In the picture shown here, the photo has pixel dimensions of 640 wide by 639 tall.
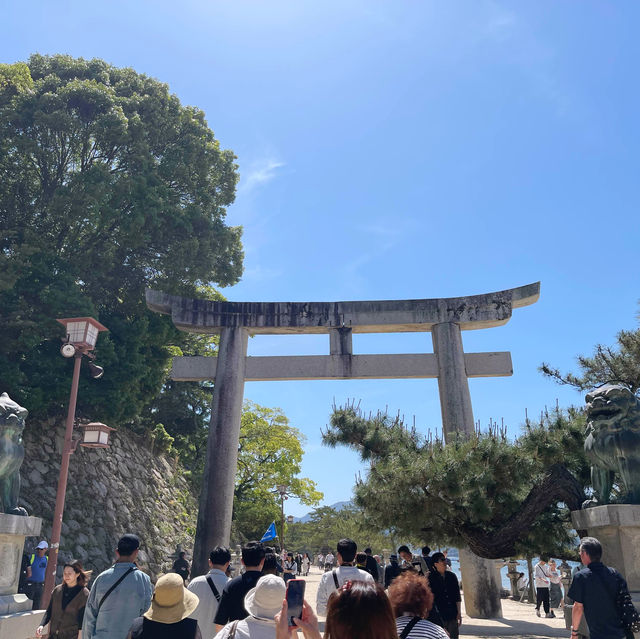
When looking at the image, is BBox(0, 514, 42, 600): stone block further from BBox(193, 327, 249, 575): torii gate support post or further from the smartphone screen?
BBox(193, 327, 249, 575): torii gate support post

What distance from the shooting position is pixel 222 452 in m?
11.6

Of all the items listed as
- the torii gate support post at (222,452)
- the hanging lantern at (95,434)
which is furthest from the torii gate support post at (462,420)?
the hanging lantern at (95,434)

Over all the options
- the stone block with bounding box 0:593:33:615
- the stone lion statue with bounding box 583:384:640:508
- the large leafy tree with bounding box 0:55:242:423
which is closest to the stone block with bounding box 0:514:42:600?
the stone block with bounding box 0:593:33:615

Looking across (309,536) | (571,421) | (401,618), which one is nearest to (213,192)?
(571,421)

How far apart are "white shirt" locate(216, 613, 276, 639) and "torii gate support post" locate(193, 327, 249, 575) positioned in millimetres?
9067

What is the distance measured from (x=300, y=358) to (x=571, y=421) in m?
6.30

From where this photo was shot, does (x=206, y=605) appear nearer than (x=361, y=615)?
No

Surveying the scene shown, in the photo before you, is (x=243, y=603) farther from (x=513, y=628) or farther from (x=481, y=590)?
(x=481, y=590)

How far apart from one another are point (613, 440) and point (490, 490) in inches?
99.3

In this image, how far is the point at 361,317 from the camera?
42.2 feet

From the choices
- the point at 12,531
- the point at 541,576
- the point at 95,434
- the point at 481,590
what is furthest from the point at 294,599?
the point at 541,576

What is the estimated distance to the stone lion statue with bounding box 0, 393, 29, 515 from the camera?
5.45 m

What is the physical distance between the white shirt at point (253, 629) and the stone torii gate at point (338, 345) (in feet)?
30.3

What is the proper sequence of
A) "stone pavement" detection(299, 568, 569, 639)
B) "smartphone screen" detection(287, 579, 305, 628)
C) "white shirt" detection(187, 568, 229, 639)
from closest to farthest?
"smartphone screen" detection(287, 579, 305, 628), "white shirt" detection(187, 568, 229, 639), "stone pavement" detection(299, 568, 569, 639)
